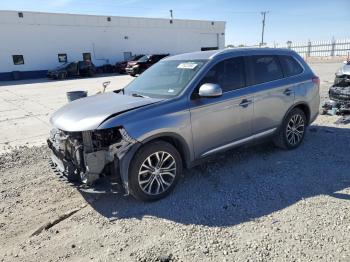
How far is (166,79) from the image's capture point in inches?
183

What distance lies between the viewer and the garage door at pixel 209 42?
42.1 meters

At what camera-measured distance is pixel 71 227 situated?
3566 mm

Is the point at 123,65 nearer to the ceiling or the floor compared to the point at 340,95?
nearer to the ceiling

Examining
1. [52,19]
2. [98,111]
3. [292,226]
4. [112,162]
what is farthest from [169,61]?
[52,19]

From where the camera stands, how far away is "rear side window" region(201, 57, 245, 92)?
4436 mm

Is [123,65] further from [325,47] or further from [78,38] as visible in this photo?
[325,47]

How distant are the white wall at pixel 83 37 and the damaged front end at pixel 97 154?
97.7ft

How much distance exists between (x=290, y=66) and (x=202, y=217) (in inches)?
131

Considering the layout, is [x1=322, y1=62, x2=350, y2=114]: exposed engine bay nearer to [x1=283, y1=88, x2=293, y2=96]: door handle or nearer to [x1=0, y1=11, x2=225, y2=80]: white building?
[x1=283, y1=88, x2=293, y2=96]: door handle

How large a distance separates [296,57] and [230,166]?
2.40 meters

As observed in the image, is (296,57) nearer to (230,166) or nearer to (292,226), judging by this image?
(230,166)

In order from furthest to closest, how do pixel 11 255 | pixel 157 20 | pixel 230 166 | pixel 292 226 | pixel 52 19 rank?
pixel 157 20, pixel 52 19, pixel 230 166, pixel 292 226, pixel 11 255

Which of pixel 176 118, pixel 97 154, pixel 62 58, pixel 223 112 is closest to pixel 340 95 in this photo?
pixel 223 112

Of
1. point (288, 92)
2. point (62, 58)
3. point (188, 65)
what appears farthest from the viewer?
point (62, 58)
